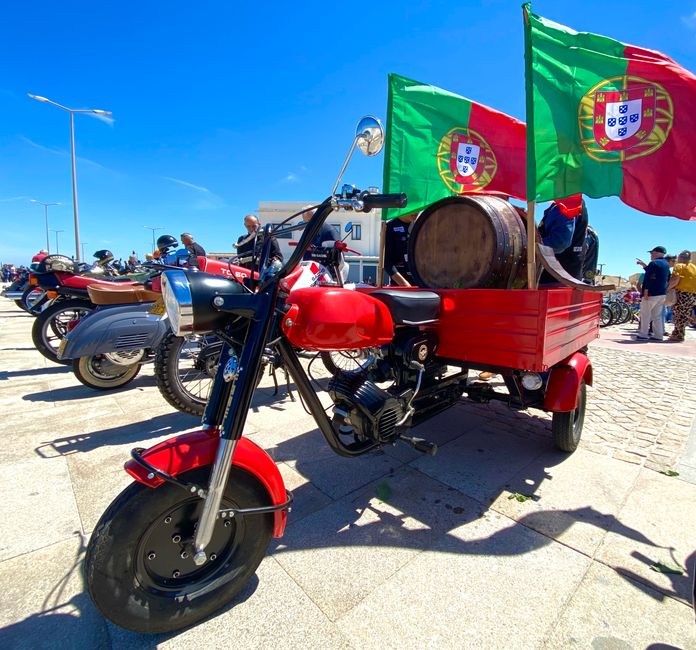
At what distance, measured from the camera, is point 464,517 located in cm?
208

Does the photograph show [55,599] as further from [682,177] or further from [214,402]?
[682,177]

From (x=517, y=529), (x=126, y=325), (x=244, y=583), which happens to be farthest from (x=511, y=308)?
(x=126, y=325)

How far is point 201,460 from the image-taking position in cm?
132

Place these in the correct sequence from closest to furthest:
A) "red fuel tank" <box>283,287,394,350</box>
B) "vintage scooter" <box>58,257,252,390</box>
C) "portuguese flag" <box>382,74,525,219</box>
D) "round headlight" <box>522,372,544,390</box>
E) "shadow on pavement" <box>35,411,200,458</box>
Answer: "red fuel tank" <box>283,287,394,350</box> < "round headlight" <box>522,372,544,390</box> < "shadow on pavement" <box>35,411,200,458</box> < "vintage scooter" <box>58,257,252,390</box> < "portuguese flag" <box>382,74,525,219</box>

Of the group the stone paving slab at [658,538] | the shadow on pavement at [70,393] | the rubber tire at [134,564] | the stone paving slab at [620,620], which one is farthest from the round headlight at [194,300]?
the shadow on pavement at [70,393]

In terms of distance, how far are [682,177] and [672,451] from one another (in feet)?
6.89

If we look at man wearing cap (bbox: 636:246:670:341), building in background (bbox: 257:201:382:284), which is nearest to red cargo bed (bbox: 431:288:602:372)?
man wearing cap (bbox: 636:246:670:341)

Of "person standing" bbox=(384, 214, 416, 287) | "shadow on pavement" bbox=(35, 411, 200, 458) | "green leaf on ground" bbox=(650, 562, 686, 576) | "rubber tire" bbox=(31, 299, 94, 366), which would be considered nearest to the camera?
"green leaf on ground" bbox=(650, 562, 686, 576)

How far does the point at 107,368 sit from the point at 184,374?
1.20 meters

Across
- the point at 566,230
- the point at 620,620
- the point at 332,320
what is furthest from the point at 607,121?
the point at 620,620

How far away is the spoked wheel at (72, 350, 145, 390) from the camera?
152 inches

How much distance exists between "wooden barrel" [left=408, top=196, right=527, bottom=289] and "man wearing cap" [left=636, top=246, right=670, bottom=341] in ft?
27.4

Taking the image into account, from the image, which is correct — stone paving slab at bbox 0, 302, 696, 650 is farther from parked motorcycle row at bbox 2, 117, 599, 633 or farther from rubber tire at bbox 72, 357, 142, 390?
rubber tire at bbox 72, 357, 142, 390

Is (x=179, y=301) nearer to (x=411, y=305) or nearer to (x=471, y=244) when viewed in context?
(x=411, y=305)
